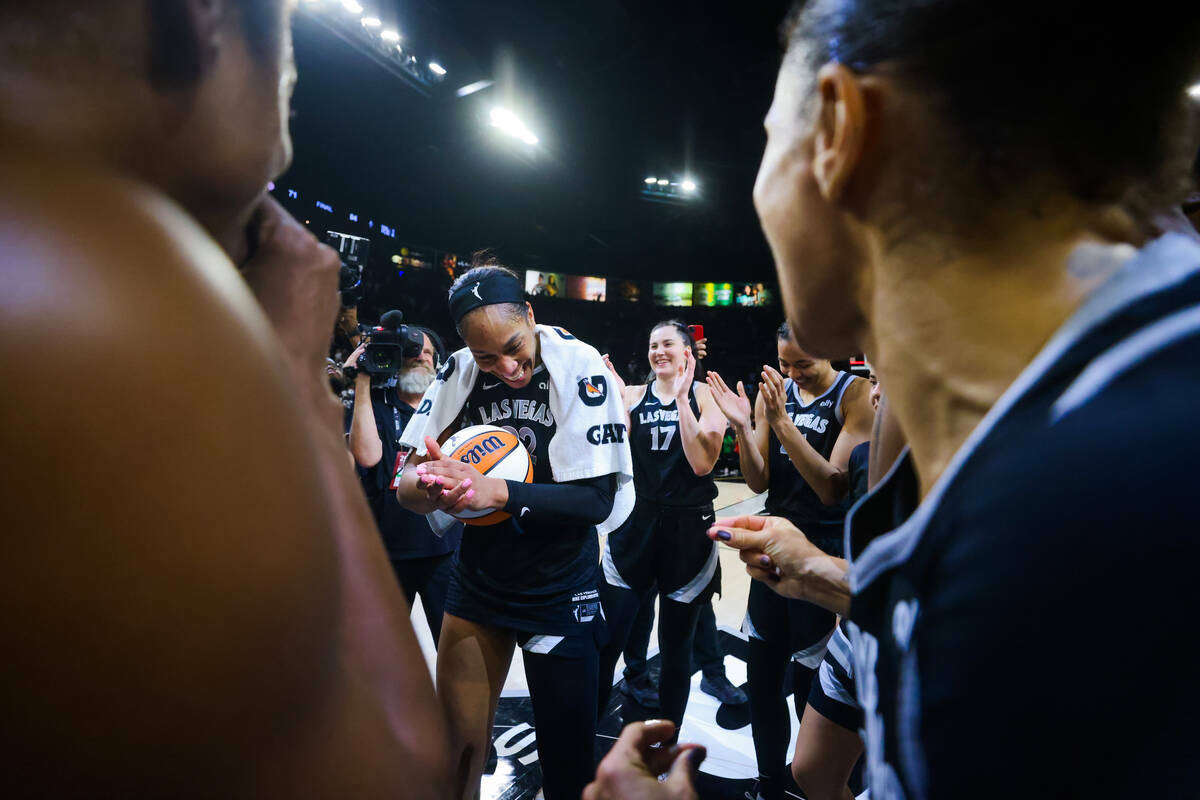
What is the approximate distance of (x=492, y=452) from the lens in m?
2.12

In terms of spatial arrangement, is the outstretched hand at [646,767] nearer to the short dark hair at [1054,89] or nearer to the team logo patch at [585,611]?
the short dark hair at [1054,89]

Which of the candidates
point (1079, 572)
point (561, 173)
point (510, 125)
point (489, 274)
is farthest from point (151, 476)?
point (561, 173)

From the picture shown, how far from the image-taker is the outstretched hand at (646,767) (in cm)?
74

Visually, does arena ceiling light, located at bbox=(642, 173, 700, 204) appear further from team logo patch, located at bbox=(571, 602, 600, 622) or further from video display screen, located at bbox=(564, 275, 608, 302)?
team logo patch, located at bbox=(571, 602, 600, 622)

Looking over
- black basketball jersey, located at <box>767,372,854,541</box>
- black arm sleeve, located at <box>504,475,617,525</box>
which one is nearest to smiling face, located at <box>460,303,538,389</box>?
black arm sleeve, located at <box>504,475,617,525</box>

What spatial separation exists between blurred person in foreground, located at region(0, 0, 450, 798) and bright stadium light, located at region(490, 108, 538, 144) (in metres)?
12.4

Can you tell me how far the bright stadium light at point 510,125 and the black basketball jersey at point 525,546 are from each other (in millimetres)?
10954

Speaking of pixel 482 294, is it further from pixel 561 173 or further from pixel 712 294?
pixel 712 294

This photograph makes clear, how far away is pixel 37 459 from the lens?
306 millimetres

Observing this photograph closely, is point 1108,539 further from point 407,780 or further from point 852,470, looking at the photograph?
point 852,470

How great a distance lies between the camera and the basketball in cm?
209

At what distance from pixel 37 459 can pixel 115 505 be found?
4 centimetres

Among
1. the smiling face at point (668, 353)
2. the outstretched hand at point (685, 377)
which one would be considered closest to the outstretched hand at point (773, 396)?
the outstretched hand at point (685, 377)

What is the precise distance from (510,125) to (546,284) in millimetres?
6867
